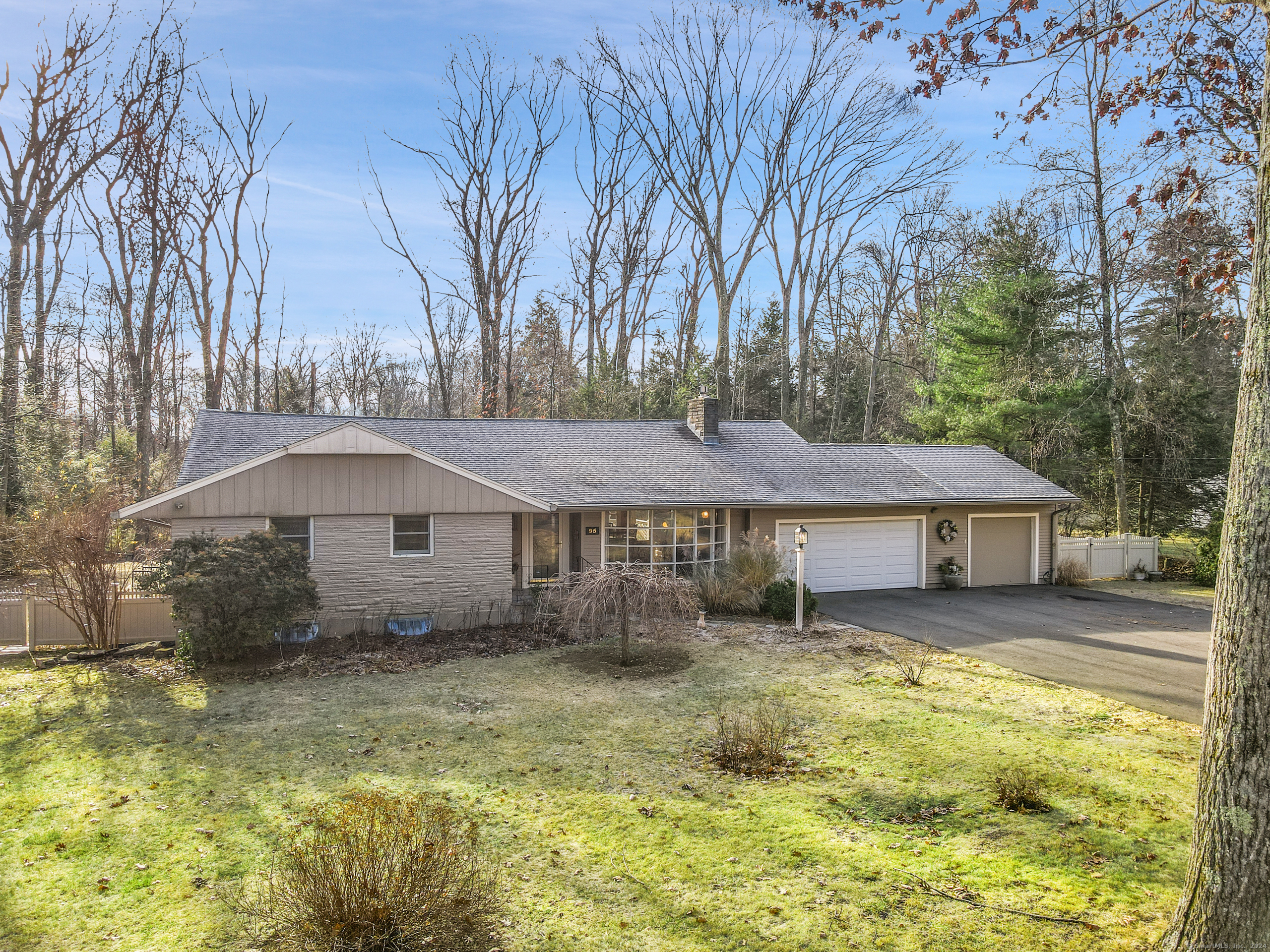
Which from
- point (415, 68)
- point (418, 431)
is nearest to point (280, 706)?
point (418, 431)

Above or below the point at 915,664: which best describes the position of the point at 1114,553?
above

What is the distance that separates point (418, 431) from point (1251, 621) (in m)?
15.7

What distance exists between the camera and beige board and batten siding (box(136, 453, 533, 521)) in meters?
12.0

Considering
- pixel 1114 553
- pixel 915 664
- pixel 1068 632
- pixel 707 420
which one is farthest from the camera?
pixel 1114 553

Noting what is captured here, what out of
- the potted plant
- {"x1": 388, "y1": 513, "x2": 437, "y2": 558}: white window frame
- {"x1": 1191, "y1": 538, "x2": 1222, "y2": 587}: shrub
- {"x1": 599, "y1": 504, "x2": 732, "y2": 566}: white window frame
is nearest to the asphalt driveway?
the potted plant

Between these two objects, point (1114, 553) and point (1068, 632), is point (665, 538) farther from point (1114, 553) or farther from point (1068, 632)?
point (1114, 553)

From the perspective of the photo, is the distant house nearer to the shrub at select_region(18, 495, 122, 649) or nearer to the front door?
the front door

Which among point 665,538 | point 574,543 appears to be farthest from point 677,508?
point 574,543

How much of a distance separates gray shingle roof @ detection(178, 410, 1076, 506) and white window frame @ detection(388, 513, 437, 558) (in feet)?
5.59

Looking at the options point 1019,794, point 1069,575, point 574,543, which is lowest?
point 1019,794

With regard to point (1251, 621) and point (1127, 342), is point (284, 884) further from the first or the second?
point (1127, 342)

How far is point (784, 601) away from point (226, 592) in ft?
32.9

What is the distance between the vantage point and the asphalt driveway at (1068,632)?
32.3 feet

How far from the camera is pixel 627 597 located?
33.6ft
